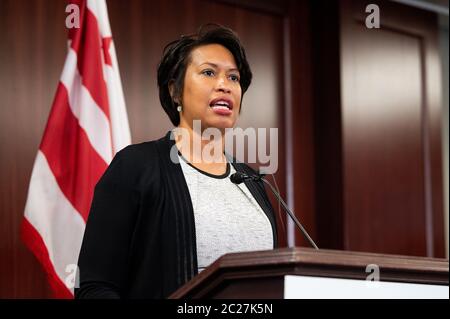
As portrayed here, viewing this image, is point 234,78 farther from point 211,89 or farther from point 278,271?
point 278,271

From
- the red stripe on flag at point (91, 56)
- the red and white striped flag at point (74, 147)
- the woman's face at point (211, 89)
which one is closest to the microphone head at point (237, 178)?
the woman's face at point (211, 89)

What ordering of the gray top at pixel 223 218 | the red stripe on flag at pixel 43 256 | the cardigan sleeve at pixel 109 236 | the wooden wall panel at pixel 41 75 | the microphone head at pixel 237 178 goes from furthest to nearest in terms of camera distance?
the wooden wall panel at pixel 41 75 → the red stripe on flag at pixel 43 256 → the microphone head at pixel 237 178 → the gray top at pixel 223 218 → the cardigan sleeve at pixel 109 236

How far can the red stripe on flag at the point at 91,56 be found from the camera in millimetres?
3061

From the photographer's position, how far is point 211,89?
83.1 inches

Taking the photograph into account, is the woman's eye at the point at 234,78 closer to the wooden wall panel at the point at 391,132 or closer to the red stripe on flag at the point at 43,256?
the red stripe on flag at the point at 43,256

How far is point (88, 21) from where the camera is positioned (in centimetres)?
313

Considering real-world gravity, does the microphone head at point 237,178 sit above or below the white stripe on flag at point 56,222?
above

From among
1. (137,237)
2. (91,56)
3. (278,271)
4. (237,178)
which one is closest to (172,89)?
(237,178)

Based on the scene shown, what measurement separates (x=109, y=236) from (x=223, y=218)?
0.29m

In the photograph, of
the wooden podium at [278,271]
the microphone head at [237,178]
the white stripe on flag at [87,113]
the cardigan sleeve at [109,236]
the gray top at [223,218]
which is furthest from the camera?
the white stripe on flag at [87,113]

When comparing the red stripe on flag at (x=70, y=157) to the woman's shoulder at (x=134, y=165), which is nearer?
the woman's shoulder at (x=134, y=165)

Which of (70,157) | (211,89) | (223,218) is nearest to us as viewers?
(223,218)
